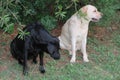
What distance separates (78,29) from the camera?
21.2 ft

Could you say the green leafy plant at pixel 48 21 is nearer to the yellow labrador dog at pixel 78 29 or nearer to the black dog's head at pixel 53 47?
the yellow labrador dog at pixel 78 29

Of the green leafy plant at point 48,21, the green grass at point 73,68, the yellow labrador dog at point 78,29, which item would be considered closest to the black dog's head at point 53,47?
the green grass at point 73,68

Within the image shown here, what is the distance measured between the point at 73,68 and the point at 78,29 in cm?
81

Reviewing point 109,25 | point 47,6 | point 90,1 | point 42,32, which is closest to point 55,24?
point 47,6

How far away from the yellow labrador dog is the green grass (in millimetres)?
197

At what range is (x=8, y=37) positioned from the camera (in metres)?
7.38

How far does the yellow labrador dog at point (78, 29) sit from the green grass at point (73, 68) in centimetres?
20

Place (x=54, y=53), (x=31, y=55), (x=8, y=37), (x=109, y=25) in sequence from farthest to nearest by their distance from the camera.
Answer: (x=109, y=25)
(x=8, y=37)
(x=31, y=55)
(x=54, y=53)

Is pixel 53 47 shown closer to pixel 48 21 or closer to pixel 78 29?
pixel 78 29

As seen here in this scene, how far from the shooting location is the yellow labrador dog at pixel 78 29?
20.9 ft

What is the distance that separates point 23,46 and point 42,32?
507 millimetres

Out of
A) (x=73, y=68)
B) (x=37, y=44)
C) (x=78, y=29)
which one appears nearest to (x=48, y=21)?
(x=78, y=29)

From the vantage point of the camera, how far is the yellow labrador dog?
6.38 meters

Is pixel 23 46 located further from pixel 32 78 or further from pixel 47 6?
pixel 47 6
